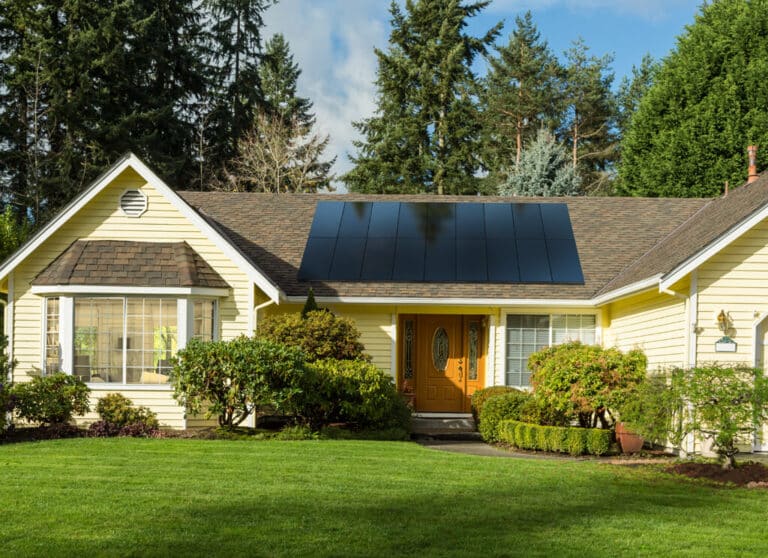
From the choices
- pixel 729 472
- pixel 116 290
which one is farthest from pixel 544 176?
pixel 729 472

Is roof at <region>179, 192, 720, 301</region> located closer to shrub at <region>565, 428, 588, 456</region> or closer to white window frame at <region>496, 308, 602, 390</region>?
white window frame at <region>496, 308, 602, 390</region>

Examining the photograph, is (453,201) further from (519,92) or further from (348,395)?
(519,92)

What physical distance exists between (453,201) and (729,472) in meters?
11.5

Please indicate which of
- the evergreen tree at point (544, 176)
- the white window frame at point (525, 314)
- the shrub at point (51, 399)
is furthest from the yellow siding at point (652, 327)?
the evergreen tree at point (544, 176)

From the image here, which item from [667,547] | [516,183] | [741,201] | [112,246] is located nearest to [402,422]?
[112,246]

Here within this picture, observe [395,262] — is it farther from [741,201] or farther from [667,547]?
[667,547]

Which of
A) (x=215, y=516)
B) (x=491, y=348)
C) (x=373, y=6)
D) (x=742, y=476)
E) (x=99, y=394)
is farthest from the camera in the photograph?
(x=373, y=6)

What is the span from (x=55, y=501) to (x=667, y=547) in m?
5.76

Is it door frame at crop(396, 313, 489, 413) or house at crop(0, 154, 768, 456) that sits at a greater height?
house at crop(0, 154, 768, 456)

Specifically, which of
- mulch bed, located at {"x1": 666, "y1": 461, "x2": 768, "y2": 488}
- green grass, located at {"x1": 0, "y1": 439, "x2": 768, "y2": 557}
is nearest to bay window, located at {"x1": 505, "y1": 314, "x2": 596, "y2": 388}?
green grass, located at {"x1": 0, "y1": 439, "x2": 768, "y2": 557}

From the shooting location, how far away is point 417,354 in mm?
19766

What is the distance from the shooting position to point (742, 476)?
1130 centimetres

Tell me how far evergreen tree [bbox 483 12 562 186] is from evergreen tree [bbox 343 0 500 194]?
3076 mm

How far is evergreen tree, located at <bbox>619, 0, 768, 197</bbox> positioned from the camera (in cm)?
2967
